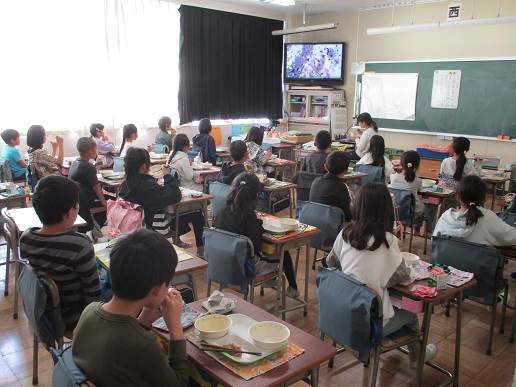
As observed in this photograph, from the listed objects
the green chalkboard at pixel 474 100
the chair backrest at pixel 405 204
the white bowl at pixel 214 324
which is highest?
the green chalkboard at pixel 474 100

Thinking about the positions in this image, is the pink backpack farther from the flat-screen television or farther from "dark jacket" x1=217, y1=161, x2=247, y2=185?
the flat-screen television

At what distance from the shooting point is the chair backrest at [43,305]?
6.95 ft

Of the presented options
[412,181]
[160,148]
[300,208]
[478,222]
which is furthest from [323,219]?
[160,148]

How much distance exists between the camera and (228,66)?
30.5ft

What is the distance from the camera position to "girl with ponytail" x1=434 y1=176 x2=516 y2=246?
9.98 feet

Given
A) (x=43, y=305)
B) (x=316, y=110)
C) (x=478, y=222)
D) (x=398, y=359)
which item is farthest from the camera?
(x=316, y=110)

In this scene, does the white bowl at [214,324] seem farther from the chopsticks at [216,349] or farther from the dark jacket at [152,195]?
the dark jacket at [152,195]

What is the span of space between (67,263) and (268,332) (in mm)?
1117

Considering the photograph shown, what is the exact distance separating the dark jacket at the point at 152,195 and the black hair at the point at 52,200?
158 centimetres

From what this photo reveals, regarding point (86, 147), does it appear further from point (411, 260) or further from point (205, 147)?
point (411, 260)

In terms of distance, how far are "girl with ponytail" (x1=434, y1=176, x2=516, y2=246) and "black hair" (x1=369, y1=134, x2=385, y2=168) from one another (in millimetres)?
2496

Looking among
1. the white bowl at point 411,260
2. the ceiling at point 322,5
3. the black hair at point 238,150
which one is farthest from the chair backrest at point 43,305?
the ceiling at point 322,5

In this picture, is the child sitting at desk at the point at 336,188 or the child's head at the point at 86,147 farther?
the child's head at the point at 86,147

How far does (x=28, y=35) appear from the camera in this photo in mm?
6797
